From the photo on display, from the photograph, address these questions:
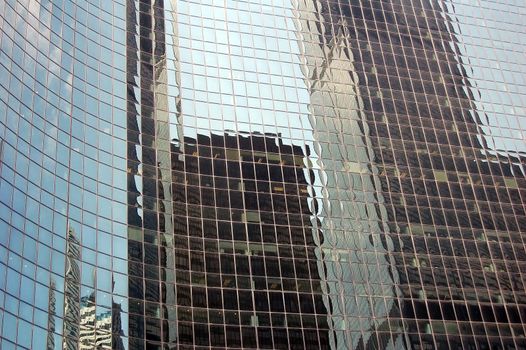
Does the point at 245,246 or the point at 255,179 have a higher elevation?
the point at 255,179

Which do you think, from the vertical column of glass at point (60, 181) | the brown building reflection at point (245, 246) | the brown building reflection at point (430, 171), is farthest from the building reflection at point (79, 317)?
the brown building reflection at point (430, 171)

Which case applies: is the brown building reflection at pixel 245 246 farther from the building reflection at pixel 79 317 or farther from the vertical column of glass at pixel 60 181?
the vertical column of glass at pixel 60 181

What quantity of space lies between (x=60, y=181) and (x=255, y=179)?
19.0 meters

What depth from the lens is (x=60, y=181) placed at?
65625 millimetres

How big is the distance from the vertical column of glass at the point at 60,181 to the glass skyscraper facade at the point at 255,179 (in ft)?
0.50

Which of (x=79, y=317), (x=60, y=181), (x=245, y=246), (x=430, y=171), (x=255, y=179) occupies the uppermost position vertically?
(x=430, y=171)

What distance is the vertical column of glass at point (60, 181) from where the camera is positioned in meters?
58.4

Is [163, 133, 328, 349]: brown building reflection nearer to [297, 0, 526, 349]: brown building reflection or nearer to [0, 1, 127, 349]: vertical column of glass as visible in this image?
[0, 1, 127, 349]: vertical column of glass

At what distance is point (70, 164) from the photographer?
67500 millimetres

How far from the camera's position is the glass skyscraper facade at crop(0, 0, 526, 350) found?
64.4m

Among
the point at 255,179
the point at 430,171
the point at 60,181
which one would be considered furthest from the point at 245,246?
the point at 430,171

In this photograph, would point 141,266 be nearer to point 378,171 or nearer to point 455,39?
point 378,171

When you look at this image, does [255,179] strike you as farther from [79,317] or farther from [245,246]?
[79,317]

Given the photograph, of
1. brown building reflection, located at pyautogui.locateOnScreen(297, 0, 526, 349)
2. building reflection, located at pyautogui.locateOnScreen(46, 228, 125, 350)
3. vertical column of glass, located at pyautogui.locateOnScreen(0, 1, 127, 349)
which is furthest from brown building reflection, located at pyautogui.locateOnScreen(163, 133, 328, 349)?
brown building reflection, located at pyautogui.locateOnScreen(297, 0, 526, 349)
